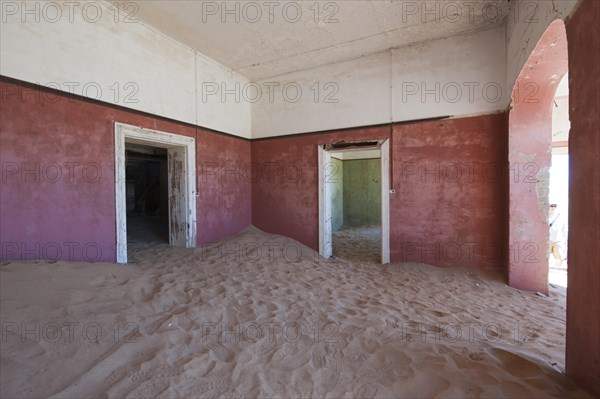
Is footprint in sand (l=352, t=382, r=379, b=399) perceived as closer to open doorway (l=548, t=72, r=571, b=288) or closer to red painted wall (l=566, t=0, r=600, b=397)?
red painted wall (l=566, t=0, r=600, b=397)

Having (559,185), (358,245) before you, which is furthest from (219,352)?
(559,185)

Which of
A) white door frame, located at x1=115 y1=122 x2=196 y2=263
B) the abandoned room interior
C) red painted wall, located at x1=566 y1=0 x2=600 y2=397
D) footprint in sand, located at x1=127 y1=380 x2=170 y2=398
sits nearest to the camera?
red painted wall, located at x1=566 y1=0 x2=600 y2=397

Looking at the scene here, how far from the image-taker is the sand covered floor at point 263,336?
1804mm

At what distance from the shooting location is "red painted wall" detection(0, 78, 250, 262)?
3.09 m

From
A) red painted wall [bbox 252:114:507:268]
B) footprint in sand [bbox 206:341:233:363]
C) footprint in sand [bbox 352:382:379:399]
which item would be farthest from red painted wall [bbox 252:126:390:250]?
footprint in sand [bbox 352:382:379:399]

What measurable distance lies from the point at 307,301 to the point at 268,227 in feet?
10.6

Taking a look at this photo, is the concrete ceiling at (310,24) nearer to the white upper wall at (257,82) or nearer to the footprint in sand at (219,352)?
the white upper wall at (257,82)

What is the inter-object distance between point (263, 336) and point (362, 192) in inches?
349

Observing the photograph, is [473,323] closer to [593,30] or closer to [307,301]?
[307,301]

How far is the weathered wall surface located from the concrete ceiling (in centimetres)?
579

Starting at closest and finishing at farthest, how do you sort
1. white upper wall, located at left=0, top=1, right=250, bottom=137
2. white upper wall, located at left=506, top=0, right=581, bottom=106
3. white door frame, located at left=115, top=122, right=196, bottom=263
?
white upper wall, located at left=506, top=0, right=581, bottom=106 < white upper wall, located at left=0, top=1, right=250, bottom=137 < white door frame, located at left=115, top=122, right=196, bottom=263

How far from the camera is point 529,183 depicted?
3.96m

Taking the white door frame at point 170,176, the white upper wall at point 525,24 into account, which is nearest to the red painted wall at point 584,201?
the white upper wall at point 525,24

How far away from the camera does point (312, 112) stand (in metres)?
5.80
